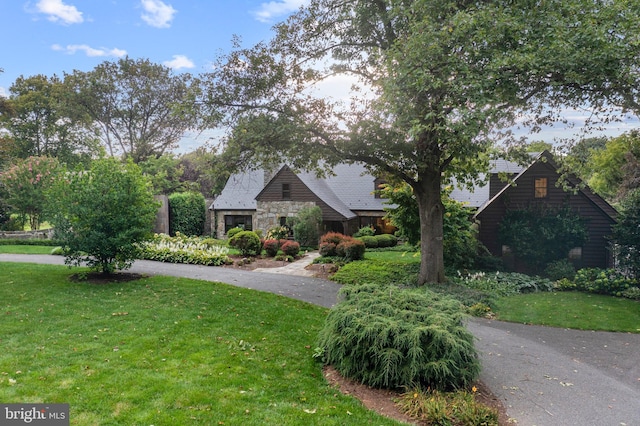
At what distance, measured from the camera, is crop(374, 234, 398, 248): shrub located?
860 inches

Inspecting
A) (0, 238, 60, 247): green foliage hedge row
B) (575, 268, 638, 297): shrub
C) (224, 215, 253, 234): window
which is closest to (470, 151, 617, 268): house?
(575, 268, 638, 297): shrub

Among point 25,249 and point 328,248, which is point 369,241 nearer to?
point 328,248

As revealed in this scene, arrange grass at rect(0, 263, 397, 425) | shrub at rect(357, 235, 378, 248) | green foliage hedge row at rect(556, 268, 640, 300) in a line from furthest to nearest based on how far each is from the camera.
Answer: shrub at rect(357, 235, 378, 248), green foliage hedge row at rect(556, 268, 640, 300), grass at rect(0, 263, 397, 425)

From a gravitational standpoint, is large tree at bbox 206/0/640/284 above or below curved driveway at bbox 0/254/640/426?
above

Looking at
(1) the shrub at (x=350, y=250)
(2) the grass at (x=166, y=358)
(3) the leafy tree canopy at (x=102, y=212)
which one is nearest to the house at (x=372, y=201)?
(1) the shrub at (x=350, y=250)

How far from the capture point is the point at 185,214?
25812mm

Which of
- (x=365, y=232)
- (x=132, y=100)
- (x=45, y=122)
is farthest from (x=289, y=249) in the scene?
(x=45, y=122)

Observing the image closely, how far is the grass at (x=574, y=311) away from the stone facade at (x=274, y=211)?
44.5 feet

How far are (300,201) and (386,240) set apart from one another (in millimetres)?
5648

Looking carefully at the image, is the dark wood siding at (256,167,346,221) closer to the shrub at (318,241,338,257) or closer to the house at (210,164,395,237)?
the house at (210,164,395,237)

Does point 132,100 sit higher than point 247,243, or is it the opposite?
point 132,100

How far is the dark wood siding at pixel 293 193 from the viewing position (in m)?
21.9

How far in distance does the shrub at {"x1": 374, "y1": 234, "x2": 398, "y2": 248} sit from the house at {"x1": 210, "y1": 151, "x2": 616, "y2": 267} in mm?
1408

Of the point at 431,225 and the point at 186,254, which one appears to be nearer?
the point at 431,225
